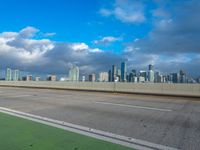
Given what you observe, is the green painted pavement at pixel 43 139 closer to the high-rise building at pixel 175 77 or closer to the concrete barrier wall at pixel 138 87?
the concrete barrier wall at pixel 138 87

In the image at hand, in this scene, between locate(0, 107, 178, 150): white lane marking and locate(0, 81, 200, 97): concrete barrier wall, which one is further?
locate(0, 81, 200, 97): concrete barrier wall

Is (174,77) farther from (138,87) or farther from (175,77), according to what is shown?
(138,87)

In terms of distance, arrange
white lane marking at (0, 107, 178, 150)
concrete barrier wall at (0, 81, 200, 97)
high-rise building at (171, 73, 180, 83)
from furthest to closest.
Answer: high-rise building at (171, 73, 180, 83) → concrete barrier wall at (0, 81, 200, 97) → white lane marking at (0, 107, 178, 150)

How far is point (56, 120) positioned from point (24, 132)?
1.90 m

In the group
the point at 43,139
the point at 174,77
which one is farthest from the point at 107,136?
the point at 174,77

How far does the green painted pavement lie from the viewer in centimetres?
541

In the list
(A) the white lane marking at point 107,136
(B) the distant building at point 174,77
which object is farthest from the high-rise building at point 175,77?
(A) the white lane marking at point 107,136

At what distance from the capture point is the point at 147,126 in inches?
302

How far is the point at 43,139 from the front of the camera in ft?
19.7

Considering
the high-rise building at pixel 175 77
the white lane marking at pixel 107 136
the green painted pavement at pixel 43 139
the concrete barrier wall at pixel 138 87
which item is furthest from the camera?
the high-rise building at pixel 175 77

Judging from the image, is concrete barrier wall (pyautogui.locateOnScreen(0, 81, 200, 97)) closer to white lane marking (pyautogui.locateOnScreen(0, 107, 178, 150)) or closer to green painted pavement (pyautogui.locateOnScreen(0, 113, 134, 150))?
white lane marking (pyautogui.locateOnScreen(0, 107, 178, 150))

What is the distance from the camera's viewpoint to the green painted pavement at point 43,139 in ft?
17.8

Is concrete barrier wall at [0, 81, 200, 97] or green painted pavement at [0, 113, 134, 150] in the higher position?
concrete barrier wall at [0, 81, 200, 97]

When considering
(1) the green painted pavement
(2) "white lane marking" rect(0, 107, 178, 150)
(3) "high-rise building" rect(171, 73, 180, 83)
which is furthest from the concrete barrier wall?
(1) the green painted pavement
